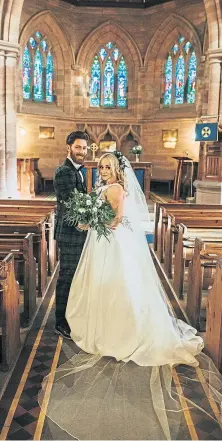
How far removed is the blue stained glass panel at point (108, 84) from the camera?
19.3 m

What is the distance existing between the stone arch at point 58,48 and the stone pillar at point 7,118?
5.47 metres

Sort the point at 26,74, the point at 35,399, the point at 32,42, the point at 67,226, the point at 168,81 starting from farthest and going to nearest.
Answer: the point at 168,81, the point at 26,74, the point at 32,42, the point at 67,226, the point at 35,399

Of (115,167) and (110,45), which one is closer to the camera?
(115,167)

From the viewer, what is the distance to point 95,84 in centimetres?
1938

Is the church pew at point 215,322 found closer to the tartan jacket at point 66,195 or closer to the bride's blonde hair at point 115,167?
the bride's blonde hair at point 115,167

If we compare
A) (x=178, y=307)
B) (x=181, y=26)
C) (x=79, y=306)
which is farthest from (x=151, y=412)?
(x=181, y=26)

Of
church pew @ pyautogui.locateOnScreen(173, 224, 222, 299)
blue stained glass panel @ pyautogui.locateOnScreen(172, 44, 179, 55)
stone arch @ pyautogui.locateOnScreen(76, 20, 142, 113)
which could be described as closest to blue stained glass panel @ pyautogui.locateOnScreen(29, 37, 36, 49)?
stone arch @ pyautogui.locateOnScreen(76, 20, 142, 113)

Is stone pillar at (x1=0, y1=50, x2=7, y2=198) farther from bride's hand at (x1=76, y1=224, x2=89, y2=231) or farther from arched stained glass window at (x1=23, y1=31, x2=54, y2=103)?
bride's hand at (x1=76, y1=224, x2=89, y2=231)

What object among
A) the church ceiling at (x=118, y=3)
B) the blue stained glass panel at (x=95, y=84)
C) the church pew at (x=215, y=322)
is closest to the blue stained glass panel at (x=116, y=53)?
the blue stained glass panel at (x=95, y=84)

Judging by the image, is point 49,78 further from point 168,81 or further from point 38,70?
point 168,81

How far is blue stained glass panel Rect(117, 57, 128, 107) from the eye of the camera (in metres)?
19.3

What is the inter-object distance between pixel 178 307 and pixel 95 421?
9.32ft

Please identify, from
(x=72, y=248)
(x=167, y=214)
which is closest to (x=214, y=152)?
(x=167, y=214)

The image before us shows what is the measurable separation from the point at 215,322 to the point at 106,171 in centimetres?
179
